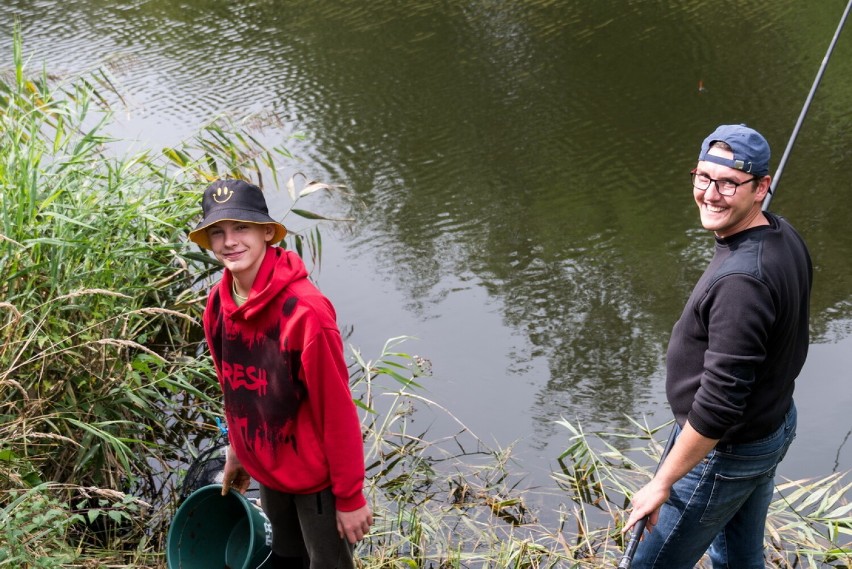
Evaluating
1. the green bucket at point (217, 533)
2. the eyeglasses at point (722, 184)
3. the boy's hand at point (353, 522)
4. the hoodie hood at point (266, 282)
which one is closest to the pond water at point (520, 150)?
the green bucket at point (217, 533)

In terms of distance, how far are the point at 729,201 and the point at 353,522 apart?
3.31ft

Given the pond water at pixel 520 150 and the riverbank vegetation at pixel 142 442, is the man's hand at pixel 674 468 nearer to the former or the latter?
the riverbank vegetation at pixel 142 442

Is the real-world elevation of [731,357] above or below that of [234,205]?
below

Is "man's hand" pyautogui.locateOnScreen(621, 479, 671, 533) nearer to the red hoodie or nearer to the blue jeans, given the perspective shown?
the blue jeans

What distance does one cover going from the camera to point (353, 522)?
1952mm

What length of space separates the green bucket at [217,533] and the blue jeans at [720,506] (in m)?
0.89

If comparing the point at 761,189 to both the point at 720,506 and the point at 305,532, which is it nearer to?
the point at 720,506

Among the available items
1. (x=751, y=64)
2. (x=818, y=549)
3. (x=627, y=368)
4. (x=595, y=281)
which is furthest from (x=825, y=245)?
(x=751, y=64)

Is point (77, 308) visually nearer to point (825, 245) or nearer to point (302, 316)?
point (302, 316)

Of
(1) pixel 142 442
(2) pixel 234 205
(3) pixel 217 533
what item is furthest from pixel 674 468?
(1) pixel 142 442

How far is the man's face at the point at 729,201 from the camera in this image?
5.59ft

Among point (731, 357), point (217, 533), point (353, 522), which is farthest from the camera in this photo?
point (217, 533)

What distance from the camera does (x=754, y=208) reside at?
1.74 m

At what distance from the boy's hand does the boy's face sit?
0.54 meters
